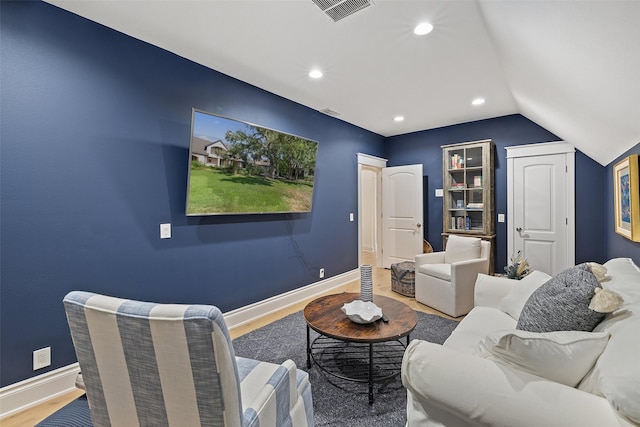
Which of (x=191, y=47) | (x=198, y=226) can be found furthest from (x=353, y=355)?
(x=191, y=47)

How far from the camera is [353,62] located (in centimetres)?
278

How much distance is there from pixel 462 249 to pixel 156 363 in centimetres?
375

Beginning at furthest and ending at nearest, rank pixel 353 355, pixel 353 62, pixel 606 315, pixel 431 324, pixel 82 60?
1. pixel 431 324
2. pixel 353 62
3. pixel 353 355
4. pixel 82 60
5. pixel 606 315

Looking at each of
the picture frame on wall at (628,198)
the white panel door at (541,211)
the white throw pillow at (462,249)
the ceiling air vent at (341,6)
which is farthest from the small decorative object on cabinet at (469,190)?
the ceiling air vent at (341,6)

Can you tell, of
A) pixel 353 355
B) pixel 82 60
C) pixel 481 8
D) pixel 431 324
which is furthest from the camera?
pixel 431 324

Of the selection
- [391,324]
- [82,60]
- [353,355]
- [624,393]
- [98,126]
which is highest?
[82,60]

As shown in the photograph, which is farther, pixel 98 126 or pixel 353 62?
pixel 353 62

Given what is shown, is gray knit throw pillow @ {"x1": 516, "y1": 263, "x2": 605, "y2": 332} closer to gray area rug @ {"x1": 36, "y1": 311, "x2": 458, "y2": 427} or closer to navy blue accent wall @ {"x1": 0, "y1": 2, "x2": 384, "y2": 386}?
gray area rug @ {"x1": 36, "y1": 311, "x2": 458, "y2": 427}

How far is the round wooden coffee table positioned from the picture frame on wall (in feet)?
6.08

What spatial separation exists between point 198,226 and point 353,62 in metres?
2.18

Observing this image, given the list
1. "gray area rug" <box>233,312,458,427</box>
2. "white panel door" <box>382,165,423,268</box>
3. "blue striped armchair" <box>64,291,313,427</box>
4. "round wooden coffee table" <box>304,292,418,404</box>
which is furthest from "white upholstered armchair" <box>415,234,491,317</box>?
"blue striped armchair" <box>64,291,313,427</box>

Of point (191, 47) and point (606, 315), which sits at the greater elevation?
point (191, 47)

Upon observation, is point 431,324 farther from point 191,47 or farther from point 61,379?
point 191,47

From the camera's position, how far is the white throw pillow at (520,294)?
6.78 feet
